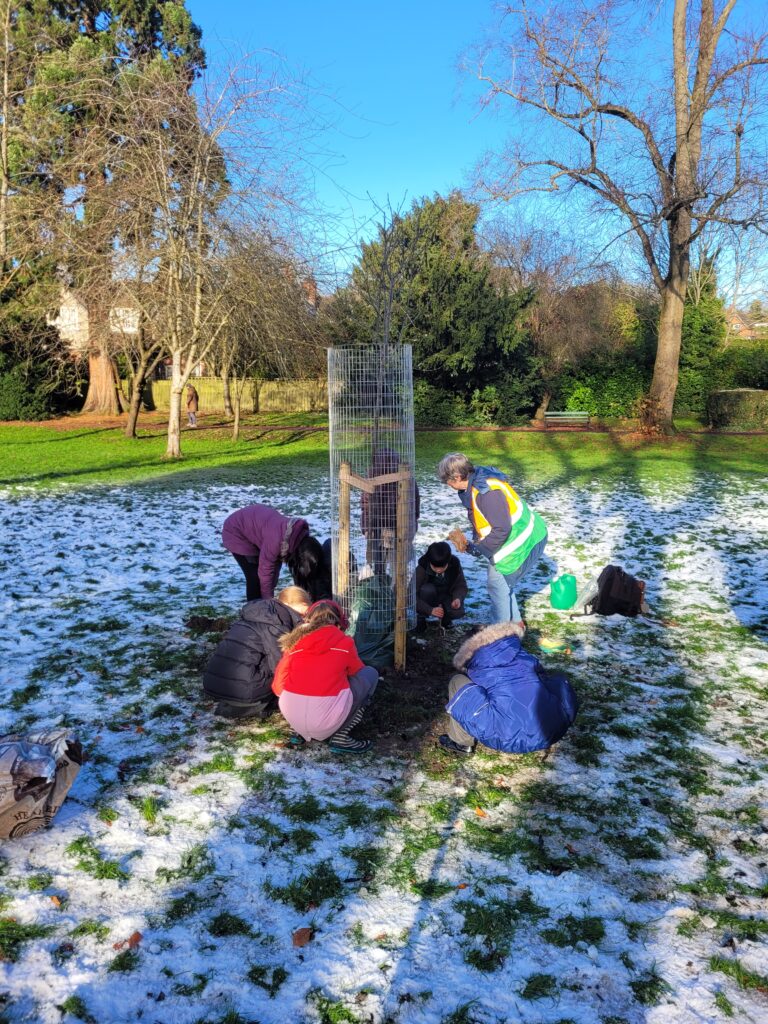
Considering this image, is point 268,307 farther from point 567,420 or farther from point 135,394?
point 567,420

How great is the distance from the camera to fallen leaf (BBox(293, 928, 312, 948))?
2.75m

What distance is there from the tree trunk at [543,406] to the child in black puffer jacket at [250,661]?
2140 cm

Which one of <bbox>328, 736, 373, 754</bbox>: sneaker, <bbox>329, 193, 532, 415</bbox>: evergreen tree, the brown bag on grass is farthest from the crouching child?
<bbox>329, 193, 532, 415</bbox>: evergreen tree

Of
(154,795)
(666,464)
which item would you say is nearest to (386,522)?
(154,795)

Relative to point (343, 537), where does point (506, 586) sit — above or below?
below

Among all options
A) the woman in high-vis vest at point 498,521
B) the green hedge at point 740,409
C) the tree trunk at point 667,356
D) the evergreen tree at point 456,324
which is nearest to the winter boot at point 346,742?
the woman in high-vis vest at point 498,521

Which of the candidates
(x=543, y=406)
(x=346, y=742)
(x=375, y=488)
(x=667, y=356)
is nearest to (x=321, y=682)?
(x=346, y=742)

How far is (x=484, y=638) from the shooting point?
407cm

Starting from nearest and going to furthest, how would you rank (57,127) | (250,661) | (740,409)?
(250,661) → (57,127) → (740,409)

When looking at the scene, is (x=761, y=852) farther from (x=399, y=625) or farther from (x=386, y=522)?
(x=386, y=522)

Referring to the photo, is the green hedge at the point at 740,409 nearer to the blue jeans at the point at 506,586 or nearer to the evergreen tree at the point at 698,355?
the evergreen tree at the point at 698,355

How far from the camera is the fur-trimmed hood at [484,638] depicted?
4.05 metres

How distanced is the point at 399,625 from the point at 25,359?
987 inches

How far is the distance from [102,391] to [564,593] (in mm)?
24889
